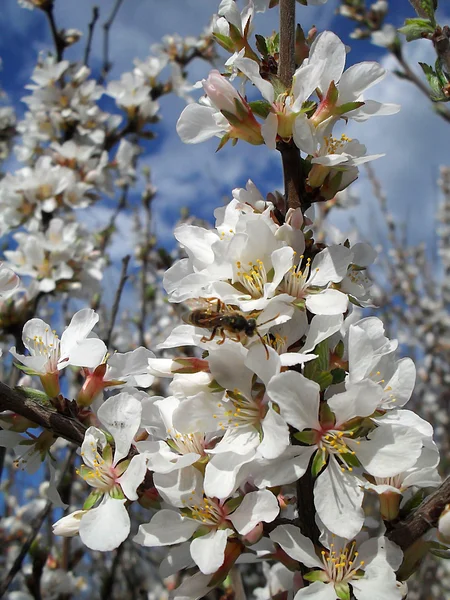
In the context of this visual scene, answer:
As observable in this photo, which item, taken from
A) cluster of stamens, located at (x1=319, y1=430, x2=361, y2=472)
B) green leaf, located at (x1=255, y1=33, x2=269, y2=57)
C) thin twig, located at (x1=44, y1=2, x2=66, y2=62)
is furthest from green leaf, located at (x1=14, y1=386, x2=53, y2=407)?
thin twig, located at (x1=44, y1=2, x2=66, y2=62)

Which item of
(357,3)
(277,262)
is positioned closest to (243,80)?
(277,262)

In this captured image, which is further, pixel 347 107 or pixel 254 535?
pixel 347 107

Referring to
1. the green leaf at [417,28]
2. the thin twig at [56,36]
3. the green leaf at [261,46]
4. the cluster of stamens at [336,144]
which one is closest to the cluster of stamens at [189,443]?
the cluster of stamens at [336,144]

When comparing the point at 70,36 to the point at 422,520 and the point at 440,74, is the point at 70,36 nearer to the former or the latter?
the point at 440,74

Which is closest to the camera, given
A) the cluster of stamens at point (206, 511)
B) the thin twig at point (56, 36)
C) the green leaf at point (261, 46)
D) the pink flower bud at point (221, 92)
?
the cluster of stamens at point (206, 511)

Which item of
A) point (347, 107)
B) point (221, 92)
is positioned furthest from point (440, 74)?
point (221, 92)

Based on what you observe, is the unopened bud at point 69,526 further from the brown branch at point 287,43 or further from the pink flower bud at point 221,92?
the brown branch at point 287,43

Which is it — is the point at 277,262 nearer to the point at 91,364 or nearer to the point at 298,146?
A: the point at 298,146
